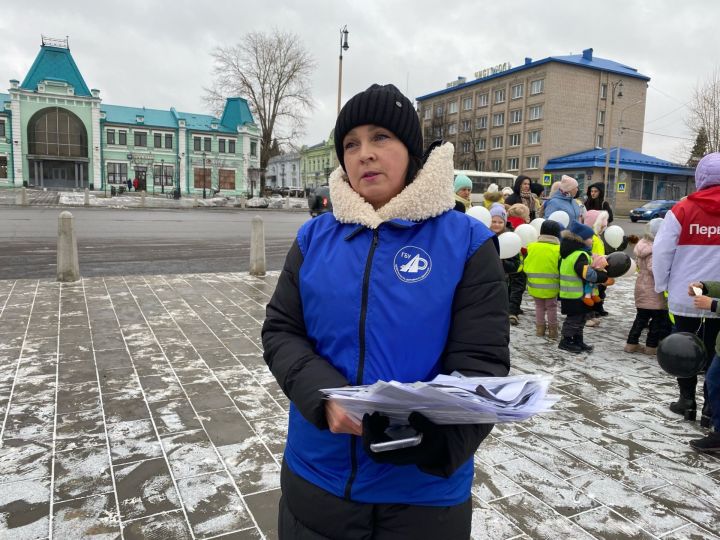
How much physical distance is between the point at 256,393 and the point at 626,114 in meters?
65.9

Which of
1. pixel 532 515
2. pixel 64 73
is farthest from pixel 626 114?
pixel 532 515

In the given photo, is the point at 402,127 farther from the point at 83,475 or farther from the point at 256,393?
the point at 256,393

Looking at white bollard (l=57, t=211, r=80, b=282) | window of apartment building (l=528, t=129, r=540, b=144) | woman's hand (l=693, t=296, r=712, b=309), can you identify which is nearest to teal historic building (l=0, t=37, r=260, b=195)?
window of apartment building (l=528, t=129, r=540, b=144)

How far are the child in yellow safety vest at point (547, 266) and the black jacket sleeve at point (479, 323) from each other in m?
5.24

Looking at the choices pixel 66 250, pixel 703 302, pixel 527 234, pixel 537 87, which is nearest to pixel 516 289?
pixel 527 234

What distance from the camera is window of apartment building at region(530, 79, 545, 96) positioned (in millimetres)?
56469

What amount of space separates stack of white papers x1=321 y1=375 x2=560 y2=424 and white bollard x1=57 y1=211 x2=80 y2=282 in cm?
897

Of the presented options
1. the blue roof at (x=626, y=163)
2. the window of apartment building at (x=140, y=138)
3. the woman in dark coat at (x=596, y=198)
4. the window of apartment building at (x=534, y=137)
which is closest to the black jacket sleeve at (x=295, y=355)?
the woman in dark coat at (x=596, y=198)

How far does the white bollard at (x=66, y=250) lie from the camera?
28.9 feet

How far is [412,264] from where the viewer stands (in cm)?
155

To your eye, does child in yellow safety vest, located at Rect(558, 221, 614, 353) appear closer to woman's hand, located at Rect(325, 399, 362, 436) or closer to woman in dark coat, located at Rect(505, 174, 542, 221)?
woman in dark coat, located at Rect(505, 174, 542, 221)

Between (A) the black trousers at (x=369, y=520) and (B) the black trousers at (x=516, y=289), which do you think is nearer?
(A) the black trousers at (x=369, y=520)

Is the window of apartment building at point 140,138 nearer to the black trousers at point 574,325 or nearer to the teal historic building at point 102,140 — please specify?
the teal historic building at point 102,140

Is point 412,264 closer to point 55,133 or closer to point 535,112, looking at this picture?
point 535,112
